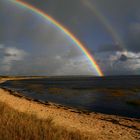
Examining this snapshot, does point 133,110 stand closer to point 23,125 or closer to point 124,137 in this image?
point 124,137

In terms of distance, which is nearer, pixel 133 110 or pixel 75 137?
pixel 75 137

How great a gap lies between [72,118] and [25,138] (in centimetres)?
1360

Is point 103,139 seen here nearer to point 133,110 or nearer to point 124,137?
point 124,137

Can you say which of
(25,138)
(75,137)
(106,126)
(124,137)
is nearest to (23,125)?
(25,138)

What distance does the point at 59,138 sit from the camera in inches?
324

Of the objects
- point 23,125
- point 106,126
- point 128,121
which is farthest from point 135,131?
point 23,125

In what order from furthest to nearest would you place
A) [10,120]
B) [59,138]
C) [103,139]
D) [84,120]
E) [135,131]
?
[84,120] < [135,131] < [103,139] < [10,120] < [59,138]

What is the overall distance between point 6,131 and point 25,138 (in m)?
0.95

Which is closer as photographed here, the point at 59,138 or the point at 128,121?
the point at 59,138

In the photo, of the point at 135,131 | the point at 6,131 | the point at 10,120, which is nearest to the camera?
the point at 6,131

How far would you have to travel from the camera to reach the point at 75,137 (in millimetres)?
9484

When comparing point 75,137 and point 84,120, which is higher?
point 75,137

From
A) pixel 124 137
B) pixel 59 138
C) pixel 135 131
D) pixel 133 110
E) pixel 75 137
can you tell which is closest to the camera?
pixel 59 138

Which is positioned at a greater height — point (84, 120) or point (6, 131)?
point (6, 131)
